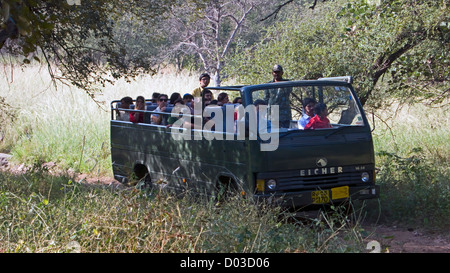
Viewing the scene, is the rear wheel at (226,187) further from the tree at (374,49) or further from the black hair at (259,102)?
the tree at (374,49)

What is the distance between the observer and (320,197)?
7117 mm

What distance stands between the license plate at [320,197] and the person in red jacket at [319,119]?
33.3 inches

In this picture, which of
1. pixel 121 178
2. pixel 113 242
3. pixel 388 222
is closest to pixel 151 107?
pixel 121 178

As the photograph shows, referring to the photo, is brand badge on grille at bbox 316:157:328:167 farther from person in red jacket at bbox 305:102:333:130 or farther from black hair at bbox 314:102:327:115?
black hair at bbox 314:102:327:115

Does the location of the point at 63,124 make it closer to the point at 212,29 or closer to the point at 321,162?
the point at 321,162

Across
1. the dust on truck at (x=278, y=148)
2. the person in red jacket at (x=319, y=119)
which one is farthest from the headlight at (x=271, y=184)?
the person in red jacket at (x=319, y=119)

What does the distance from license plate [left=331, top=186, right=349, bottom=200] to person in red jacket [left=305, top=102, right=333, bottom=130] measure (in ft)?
2.60

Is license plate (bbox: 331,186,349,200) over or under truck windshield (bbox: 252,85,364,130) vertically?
under

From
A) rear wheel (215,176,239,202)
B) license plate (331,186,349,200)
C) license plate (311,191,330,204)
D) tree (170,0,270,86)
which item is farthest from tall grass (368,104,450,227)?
tree (170,0,270,86)

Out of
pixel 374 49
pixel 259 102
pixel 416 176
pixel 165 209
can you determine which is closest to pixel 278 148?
pixel 259 102

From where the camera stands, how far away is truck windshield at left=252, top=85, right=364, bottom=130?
24.7 feet

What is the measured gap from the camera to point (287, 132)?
7.15 m

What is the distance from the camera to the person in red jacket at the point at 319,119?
7.55 metres

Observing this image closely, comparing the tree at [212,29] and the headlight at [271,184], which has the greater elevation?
the tree at [212,29]
